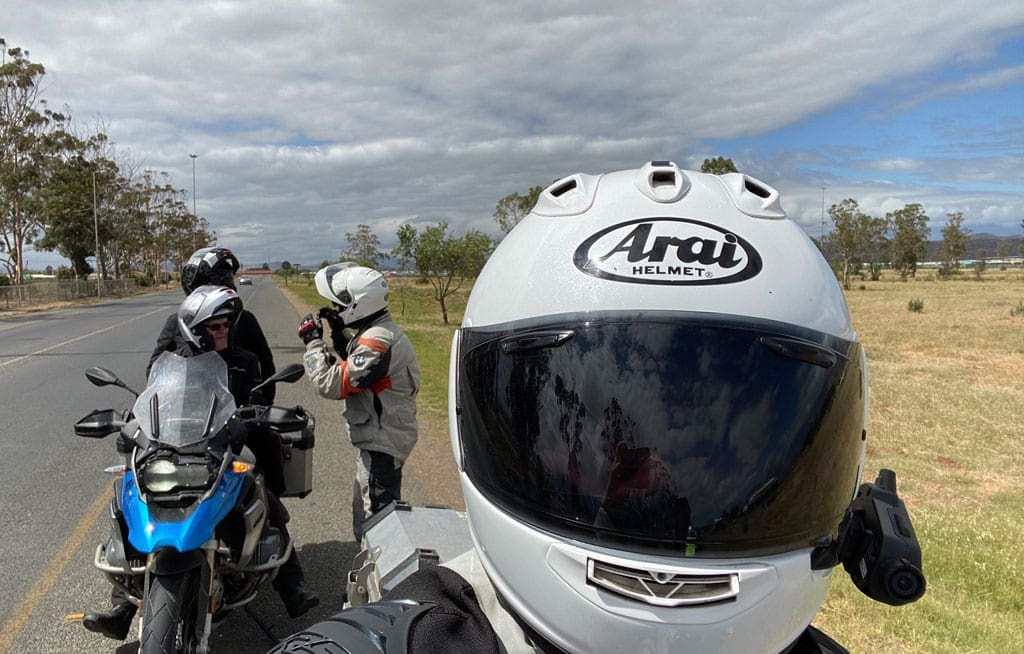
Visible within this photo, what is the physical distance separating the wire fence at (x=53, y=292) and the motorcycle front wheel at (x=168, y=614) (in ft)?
126

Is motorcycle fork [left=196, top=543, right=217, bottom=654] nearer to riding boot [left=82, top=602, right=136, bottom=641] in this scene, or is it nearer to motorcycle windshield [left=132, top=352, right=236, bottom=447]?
motorcycle windshield [left=132, top=352, right=236, bottom=447]

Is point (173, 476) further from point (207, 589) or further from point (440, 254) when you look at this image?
point (440, 254)

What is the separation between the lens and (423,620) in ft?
4.72

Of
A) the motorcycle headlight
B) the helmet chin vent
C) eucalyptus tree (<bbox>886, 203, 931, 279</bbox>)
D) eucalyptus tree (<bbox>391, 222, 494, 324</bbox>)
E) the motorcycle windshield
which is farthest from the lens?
eucalyptus tree (<bbox>886, 203, 931, 279</bbox>)

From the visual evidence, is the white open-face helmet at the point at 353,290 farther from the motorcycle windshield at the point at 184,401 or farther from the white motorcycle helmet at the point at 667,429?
the white motorcycle helmet at the point at 667,429

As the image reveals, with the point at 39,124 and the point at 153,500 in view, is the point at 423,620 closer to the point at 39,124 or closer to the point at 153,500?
the point at 153,500

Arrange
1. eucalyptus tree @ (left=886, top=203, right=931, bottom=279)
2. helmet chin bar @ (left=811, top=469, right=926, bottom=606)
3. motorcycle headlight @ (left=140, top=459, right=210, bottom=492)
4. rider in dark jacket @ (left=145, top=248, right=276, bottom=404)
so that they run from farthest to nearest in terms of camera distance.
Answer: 1. eucalyptus tree @ (left=886, top=203, right=931, bottom=279)
2. rider in dark jacket @ (left=145, top=248, right=276, bottom=404)
3. motorcycle headlight @ (left=140, top=459, right=210, bottom=492)
4. helmet chin bar @ (left=811, top=469, right=926, bottom=606)

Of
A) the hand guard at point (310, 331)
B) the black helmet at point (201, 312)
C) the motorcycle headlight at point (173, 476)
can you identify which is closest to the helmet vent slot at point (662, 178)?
Result: the motorcycle headlight at point (173, 476)

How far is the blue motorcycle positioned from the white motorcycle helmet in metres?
1.57

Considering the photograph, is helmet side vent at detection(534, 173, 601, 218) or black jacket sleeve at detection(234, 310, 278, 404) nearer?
helmet side vent at detection(534, 173, 601, 218)

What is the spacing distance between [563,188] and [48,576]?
4175 mm

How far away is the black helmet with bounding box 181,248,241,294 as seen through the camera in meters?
4.54

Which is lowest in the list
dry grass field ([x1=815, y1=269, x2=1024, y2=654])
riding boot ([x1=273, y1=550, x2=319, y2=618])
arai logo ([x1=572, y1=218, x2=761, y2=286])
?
dry grass field ([x1=815, y1=269, x2=1024, y2=654])

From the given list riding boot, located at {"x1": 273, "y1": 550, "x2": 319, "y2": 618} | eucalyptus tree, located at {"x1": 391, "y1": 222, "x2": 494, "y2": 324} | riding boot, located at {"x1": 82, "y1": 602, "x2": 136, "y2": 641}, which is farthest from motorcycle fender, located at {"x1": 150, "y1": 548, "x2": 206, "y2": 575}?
eucalyptus tree, located at {"x1": 391, "y1": 222, "x2": 494, "y2": 324}
